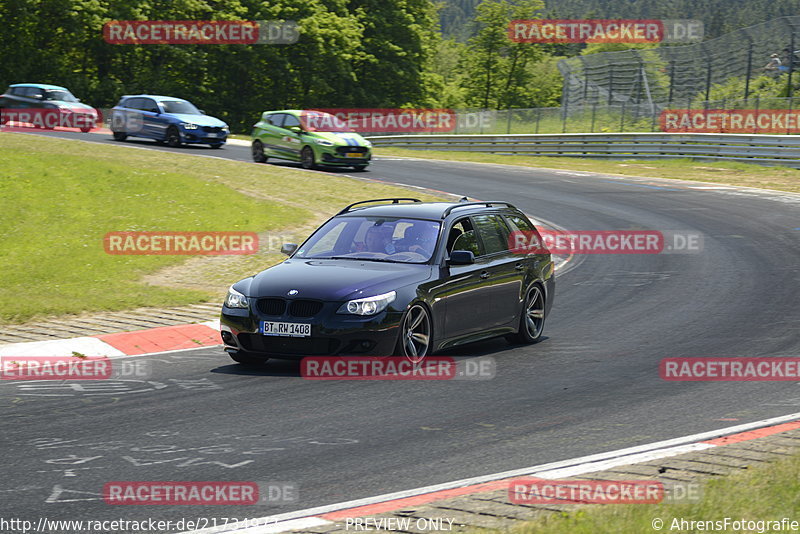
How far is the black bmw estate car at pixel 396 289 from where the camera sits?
9750mm

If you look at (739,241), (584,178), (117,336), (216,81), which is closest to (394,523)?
(117,336)

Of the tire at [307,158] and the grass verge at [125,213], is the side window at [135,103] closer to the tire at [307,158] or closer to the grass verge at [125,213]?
the grass verge at [125,213]

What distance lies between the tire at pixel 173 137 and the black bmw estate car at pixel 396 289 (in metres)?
23.5

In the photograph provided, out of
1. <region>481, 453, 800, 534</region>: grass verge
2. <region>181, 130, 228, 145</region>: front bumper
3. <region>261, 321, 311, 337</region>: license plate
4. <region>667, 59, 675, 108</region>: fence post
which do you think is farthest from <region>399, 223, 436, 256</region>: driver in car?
<region>667, 59, 675, 108</region>: fence post

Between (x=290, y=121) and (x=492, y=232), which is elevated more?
(x=290, y=121)

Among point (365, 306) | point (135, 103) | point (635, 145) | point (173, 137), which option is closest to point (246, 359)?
point (365, 306)

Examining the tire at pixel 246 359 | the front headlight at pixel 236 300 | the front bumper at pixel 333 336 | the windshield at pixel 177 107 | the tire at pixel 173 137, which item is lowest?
the tire at pixel 246 359

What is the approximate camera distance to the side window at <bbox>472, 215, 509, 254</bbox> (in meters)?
11.6

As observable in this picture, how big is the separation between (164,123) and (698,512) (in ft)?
102

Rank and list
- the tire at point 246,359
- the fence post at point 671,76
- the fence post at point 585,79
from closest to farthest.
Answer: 1. the tire at point 246,359
2. the fence post at point 671,76
3. the fence post at point 585,79

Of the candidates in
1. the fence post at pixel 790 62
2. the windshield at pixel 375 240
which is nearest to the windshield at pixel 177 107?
the fence post at pixel 790 62

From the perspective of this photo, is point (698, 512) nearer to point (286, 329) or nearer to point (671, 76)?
point (286, 329)

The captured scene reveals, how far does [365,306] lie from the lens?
9.74 m

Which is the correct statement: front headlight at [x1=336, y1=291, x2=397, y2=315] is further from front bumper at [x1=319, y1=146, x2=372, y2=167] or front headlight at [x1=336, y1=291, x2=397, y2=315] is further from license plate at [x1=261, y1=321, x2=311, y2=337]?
front bumper at [x1=319, y1=146, x2=372, y2=167]
